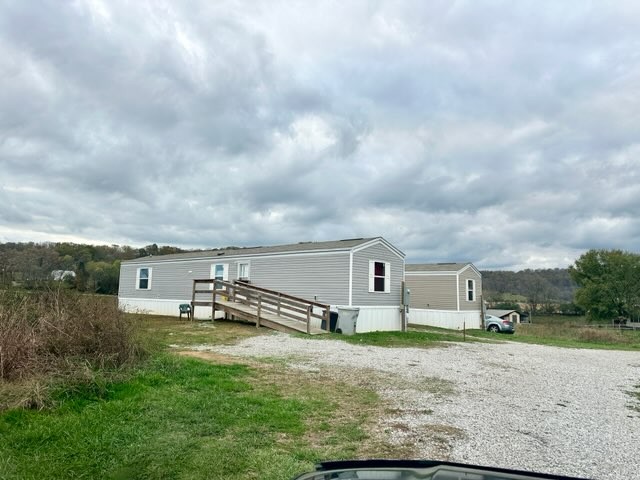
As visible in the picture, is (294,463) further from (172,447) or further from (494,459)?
(494,459)

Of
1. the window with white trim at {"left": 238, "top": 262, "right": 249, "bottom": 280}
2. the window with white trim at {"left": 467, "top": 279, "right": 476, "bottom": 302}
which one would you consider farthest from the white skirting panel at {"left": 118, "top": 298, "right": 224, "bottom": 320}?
the window with white trim at {"left": 467, "top": 279, "right": 476, "bottom": 302}

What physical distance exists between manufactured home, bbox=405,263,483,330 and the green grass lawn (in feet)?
55.8

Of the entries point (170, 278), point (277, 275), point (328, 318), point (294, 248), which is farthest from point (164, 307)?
point (328, 318)

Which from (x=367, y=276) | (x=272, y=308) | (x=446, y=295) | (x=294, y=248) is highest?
(x=294, y=248)

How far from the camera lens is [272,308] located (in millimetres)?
16297

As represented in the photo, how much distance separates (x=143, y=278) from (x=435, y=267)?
1687cm

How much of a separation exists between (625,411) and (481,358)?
4551mm

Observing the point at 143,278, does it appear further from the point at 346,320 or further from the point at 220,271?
the point at 346,320

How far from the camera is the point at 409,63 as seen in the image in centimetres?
1146

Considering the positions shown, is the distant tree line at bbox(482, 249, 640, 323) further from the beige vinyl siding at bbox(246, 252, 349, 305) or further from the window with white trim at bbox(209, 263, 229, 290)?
the window with white trim at bbox(209, 263, 229, 290)

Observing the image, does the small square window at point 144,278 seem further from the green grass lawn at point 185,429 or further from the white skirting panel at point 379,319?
the green grass lawn at point 185,429

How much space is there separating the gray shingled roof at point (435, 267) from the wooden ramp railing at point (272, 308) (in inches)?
377

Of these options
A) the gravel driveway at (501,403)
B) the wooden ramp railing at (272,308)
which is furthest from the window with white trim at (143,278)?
the gravel driveway at (501,403)

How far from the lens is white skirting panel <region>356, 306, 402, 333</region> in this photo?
15.2 metres
